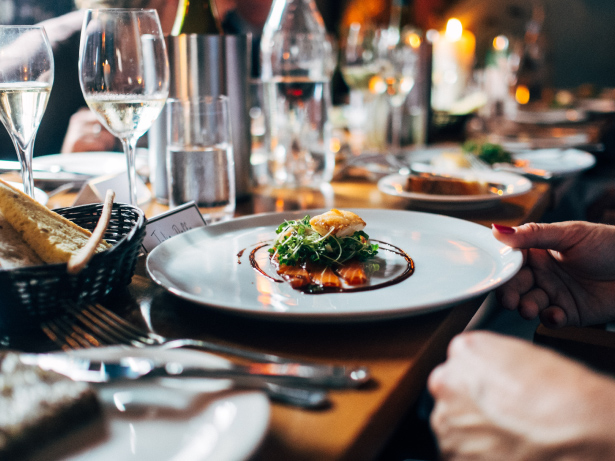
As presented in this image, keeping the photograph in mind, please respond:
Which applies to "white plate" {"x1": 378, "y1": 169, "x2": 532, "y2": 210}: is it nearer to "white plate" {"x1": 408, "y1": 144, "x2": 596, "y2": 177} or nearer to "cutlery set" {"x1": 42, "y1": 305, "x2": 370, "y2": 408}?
"white plate" {"x1": 408, "y1": 144, "x2": 596, "y2": 177}

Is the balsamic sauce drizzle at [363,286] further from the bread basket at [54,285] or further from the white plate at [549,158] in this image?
the white plate at [549,158]

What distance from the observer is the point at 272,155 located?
1386 mm

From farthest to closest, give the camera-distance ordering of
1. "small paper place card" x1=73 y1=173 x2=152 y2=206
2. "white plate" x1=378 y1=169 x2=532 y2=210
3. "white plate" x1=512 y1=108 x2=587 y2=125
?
1. "white plate" x1=512 y1=108 x2=587 y2=125
2. "white plate" x1=378 y1=169 x2=532 y2=210
3. "small paper place card" x1=73 y1=173 x2=152 y2=206

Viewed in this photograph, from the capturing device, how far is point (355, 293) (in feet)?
1.97

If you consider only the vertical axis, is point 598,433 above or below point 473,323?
above

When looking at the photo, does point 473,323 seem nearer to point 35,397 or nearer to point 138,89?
point 138,89

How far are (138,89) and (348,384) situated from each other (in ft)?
1.91

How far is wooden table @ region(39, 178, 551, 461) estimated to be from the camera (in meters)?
0.39

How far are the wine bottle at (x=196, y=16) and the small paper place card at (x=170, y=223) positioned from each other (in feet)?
1.61

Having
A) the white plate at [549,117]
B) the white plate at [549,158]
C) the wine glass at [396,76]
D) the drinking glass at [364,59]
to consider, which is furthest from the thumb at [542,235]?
the white plate at [549,117]

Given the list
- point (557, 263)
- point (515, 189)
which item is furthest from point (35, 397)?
point (515, 189)

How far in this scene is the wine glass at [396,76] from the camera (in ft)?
5.77

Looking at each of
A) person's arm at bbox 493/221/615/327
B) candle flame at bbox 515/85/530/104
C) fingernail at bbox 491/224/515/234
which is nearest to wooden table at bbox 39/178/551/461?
fingernail at bbox 491/224/515/234

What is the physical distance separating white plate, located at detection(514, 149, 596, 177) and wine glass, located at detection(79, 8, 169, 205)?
1.05 m
